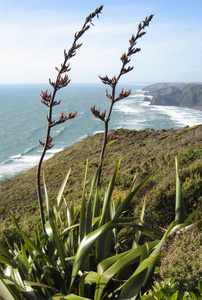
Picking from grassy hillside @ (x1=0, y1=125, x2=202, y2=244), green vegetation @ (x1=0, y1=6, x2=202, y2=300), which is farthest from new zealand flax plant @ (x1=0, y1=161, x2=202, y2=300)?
grassy hillside @ (x1=0, y1=125, x2=202, y2=244)

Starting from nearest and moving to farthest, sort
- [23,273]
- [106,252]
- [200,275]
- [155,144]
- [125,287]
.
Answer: [125,287], [200,275], [23,273], [106,252], [155,144]

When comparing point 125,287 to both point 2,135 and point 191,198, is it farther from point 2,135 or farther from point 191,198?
point 2,135

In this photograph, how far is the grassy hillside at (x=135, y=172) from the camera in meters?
3.76

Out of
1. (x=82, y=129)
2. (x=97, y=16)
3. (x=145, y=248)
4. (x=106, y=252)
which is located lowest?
(x=82, y=129)

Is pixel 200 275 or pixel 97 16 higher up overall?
pixel 97 16

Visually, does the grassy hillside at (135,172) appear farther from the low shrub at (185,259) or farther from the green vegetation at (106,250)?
the low shrub at (185,259)

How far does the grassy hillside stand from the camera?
3.76 metres

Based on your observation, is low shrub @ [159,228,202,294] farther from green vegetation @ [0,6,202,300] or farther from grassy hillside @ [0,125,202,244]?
grassy hillside @ [0,125,202,244]

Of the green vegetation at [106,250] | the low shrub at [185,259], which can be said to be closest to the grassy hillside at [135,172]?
the green vegetation at [106,250]

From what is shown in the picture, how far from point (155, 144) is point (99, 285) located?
2038 cm

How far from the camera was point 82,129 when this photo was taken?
5484cm

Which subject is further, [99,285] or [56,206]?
[56,206]

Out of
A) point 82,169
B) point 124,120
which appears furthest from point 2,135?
point 82,169

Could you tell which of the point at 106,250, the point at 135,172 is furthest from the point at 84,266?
the point at 135,172
